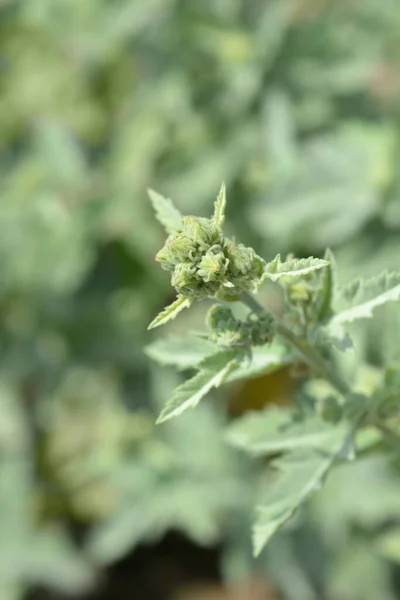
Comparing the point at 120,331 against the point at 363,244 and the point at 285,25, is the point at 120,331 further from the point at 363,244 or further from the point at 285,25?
the point at 285,25

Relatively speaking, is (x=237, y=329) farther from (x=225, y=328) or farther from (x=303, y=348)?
(x=303, y=348)

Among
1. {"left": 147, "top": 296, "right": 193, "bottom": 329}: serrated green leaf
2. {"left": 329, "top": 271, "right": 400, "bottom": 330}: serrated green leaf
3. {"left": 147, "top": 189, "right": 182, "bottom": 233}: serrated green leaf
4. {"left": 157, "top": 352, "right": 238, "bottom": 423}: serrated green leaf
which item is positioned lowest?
{"left": 329, "top": 271, "right": 400, "bottom": 330}: serrated green leaf

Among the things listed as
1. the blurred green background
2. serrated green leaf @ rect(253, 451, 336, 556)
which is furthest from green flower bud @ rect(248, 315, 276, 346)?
the blurred green background

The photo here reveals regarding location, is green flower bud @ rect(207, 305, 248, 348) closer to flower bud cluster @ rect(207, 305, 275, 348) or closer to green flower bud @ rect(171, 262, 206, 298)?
flower bud cluster @ rect(207, 305, 275, 348)

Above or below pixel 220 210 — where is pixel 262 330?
below

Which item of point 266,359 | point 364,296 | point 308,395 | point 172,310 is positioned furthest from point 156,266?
point 172,310

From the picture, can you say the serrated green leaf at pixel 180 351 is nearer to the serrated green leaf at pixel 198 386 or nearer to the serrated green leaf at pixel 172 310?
the serrated green leaf at pixel 198 386
